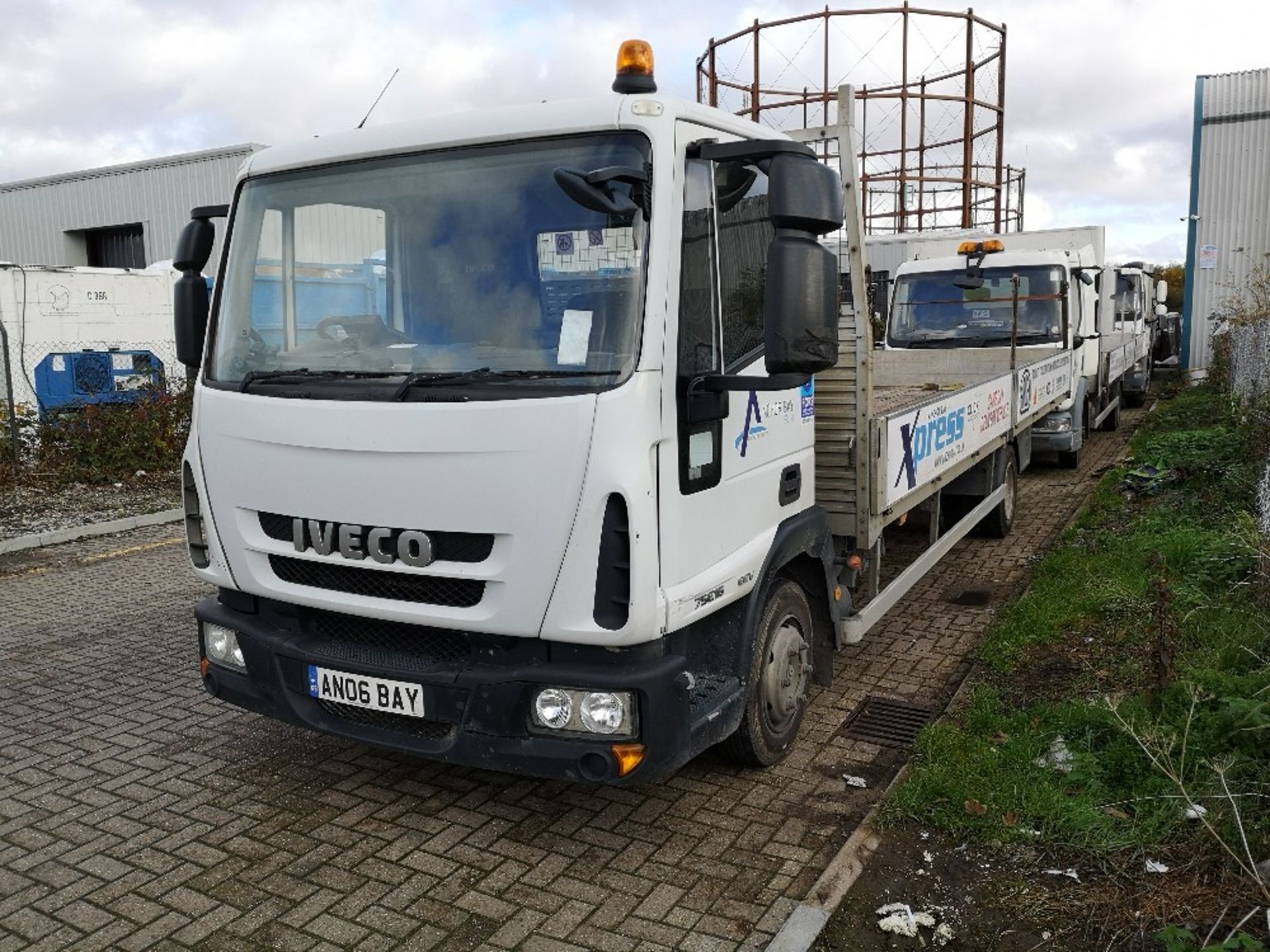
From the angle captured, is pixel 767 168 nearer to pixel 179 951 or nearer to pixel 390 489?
pixel 390 489

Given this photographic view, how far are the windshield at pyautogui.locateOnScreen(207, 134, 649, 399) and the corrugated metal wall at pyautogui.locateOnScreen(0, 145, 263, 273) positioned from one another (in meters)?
16.8

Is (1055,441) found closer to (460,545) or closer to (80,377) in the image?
(460,545)

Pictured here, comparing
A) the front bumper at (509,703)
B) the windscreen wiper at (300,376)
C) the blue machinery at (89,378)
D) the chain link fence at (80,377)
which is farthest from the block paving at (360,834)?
the blue machinery at (89,378)

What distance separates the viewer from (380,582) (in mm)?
3541

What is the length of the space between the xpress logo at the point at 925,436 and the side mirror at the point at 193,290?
127 inches

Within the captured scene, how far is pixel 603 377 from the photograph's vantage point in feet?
10.7

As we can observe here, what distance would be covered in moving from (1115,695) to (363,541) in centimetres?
348

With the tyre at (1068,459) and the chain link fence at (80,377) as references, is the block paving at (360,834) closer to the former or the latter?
the tyre at (1068,459)

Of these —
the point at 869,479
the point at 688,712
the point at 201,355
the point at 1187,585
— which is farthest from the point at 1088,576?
the point at 201,355

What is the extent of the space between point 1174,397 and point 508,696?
1835cm

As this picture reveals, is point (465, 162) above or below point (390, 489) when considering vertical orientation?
above

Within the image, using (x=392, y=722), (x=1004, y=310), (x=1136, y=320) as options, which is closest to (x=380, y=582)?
(x=392, y=722)

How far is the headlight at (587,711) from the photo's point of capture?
3330mm

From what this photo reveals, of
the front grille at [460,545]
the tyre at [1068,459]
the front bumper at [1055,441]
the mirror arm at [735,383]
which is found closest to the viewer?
the front grille at [460,545]
